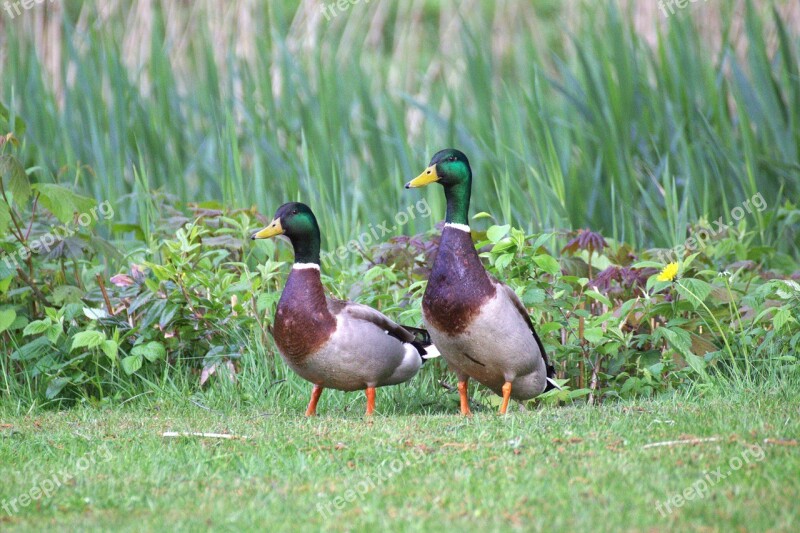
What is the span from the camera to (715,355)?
193 inches

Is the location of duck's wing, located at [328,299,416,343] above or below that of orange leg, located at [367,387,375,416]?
above

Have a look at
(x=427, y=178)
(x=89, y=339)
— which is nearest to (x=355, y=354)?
(x=427, y=178)

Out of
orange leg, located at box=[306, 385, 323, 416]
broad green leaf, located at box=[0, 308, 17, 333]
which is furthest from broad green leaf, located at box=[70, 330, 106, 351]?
orange leg, located at box=[306, 385, 323, 416]

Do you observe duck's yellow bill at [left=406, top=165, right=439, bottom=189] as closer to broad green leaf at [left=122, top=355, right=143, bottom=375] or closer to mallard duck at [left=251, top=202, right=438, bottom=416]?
mallard duck at [left=251, top=202, right=438, bottom=416]

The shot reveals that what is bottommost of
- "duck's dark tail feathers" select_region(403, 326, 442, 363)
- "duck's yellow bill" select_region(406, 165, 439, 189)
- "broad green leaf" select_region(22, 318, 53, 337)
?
"duck's dark tail feathers" select_region(403, 326, 442, 363)

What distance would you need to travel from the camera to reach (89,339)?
203 inches

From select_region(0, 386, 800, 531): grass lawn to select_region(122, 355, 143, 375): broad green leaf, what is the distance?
0.76 meters

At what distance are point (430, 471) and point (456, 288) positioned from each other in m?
1.26

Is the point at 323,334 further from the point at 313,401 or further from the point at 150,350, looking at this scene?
the point at 150,350

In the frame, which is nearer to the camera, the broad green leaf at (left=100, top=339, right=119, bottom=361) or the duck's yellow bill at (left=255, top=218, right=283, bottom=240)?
the duck's yellow bill at (left=255, top=218, right=283, bottom=240)

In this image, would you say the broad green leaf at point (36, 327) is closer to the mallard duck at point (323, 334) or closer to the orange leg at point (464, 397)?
the mallard duck at point (323, 334)

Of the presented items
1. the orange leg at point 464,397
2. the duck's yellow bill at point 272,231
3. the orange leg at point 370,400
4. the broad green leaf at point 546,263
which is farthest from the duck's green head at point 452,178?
the orange leg at point 370,400

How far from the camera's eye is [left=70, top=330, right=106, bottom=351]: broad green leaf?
5.13 meters

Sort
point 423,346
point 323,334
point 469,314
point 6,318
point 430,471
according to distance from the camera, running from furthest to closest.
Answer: point 6,318 < point 423,346 < point 323,334 < point 469,314 < point 430,471
